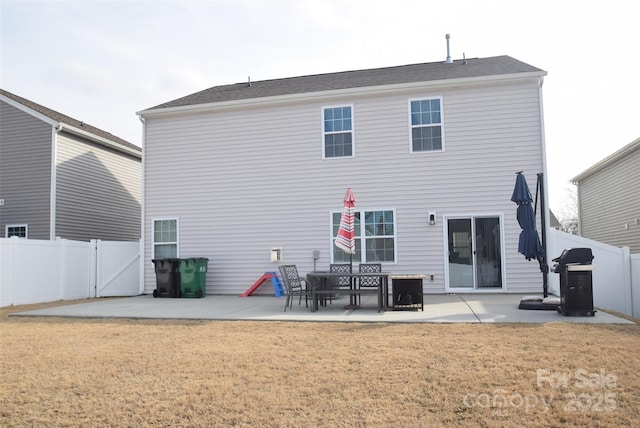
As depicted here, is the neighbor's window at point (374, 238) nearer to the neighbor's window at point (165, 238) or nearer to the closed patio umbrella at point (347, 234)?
the closed patio umbrella at point (347, 234)

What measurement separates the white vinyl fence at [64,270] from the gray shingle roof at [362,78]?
4604 millimetres

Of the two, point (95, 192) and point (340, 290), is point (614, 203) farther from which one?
point (95, 192)

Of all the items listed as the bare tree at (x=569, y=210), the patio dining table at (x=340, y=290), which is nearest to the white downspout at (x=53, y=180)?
the patio dining table at (x=340, y=290)

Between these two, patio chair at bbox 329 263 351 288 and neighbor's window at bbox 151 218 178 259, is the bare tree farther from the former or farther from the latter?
neighbor's window at bbox 151 218 178 259

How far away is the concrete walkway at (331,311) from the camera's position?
26.1 feet

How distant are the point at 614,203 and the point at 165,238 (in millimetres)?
16053

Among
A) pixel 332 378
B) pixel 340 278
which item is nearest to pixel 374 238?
pixel 340 278

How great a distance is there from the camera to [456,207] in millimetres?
12500

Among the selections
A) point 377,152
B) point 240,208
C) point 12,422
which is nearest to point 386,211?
point 377,152

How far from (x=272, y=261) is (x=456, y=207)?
502 cm

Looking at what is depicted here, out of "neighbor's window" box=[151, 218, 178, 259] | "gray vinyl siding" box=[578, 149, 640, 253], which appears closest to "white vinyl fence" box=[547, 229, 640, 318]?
"gray vinyl siding" box=[578, 149, 640, 253]

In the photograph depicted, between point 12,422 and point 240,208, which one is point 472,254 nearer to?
point 240,208

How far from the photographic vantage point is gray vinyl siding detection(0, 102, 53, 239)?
617 inches

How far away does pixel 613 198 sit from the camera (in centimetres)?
1877
